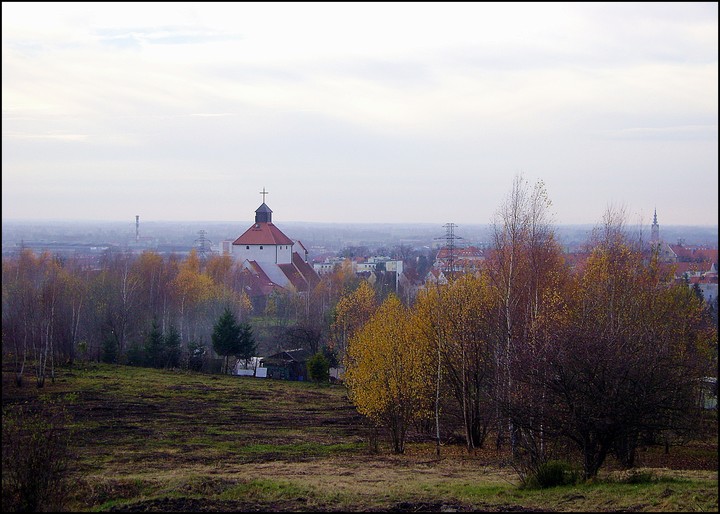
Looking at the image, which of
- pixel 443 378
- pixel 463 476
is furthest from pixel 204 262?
pixel 463 476

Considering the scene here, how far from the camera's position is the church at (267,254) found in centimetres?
5494

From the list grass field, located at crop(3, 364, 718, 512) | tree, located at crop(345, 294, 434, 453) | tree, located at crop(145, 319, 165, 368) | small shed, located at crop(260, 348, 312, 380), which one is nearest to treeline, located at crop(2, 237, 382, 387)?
tree, located at crop(145, 319, 165, 368)

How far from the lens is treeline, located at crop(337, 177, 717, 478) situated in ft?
40.6

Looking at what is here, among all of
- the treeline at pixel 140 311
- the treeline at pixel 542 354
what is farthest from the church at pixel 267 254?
the treeline at pixel 542 354

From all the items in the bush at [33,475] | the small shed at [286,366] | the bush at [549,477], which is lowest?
the small shed at [286,366]

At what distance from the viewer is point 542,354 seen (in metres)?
13.5

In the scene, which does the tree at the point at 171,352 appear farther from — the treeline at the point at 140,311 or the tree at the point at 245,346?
the tree at the point at 245,346

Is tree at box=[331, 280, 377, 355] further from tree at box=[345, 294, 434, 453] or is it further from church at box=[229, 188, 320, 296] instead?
church at box=[229, 188, 320, 296]

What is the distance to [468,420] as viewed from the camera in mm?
19016

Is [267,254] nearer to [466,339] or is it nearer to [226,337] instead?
[226,337]

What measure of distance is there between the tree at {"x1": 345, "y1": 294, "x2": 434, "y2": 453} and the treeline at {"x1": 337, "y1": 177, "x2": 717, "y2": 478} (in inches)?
1.2

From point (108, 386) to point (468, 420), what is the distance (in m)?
14.3

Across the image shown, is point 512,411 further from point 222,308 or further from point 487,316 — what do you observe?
point 222,308

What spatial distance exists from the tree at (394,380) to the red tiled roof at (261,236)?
37468mm
